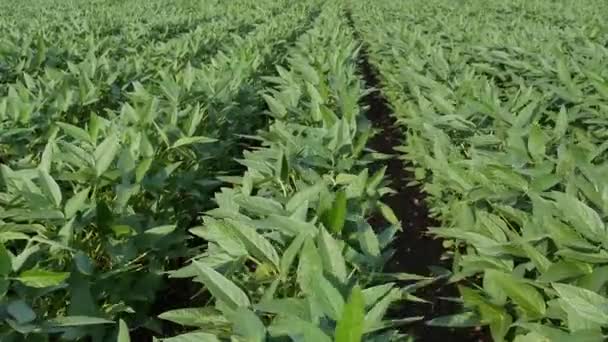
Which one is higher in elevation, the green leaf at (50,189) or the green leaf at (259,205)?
the green leaf at (259,205)

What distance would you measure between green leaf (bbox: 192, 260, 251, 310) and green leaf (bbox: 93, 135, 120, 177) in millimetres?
906

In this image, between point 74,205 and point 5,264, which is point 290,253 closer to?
point 5,264

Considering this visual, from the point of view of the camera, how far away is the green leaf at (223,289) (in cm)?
134

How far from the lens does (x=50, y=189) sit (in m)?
1.85

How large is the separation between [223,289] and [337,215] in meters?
0.37

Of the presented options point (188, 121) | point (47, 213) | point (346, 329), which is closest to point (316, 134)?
point (188, 121)

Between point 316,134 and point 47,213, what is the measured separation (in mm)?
1141

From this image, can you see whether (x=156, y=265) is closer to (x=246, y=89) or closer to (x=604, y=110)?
(x=246, y=89)

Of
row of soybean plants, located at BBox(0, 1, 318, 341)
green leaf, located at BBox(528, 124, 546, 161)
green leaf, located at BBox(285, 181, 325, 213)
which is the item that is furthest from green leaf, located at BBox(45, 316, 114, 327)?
green leaf, located at BBox(528, 124, 546, 161)

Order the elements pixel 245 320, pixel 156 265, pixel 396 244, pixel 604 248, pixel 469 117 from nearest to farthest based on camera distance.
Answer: pixel 245 320 < pixel 604 248 < pixel 156 265 < pixel 469 117 < pixel 396 244

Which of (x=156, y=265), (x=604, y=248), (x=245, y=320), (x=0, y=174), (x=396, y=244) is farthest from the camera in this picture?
(x=396, y=244)

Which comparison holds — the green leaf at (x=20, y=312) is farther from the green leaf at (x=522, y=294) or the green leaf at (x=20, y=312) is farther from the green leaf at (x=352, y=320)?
the green leaf at (x=522, y=294)

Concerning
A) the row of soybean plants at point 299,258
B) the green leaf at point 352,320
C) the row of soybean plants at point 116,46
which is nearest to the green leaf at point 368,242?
the row of soybean plants at point 299,258

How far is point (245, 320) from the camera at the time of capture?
3.79 ft
